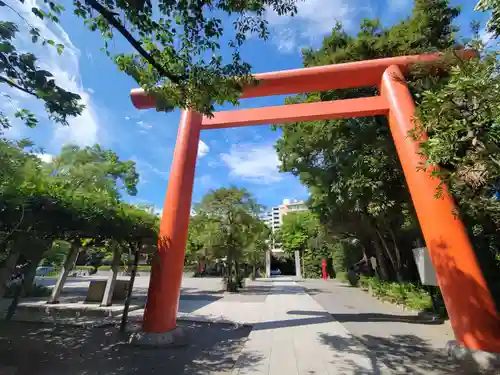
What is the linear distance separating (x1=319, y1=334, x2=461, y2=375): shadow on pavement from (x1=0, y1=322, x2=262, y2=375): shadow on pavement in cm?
185

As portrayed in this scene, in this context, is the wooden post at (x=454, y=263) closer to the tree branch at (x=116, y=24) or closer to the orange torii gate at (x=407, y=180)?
the orange torii gate at (x=407, y=180)

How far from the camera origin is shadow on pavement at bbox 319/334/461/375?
13.5ft

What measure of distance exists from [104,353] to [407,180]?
22.4ft

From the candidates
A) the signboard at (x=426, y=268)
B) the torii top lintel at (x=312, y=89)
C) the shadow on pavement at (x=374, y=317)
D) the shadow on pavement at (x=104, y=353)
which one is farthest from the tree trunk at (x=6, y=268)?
the signboard at (x=426, y=268)

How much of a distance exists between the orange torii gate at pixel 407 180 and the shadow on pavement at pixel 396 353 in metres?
0.59

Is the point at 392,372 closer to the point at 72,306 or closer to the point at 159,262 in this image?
the point at 159,262

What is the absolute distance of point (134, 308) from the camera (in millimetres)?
8773

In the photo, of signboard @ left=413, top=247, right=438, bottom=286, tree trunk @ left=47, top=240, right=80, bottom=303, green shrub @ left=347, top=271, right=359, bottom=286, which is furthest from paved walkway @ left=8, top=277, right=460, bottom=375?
green shrub @ left=347, top=271, right=359, bottom=286

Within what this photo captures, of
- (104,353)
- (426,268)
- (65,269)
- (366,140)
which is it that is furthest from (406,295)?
(65,269)

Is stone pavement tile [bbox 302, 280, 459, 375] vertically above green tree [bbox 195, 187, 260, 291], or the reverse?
green tree [bbox 195, 187, 260, 291]

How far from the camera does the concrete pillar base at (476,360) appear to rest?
391cm

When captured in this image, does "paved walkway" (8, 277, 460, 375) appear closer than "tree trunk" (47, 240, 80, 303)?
Yes

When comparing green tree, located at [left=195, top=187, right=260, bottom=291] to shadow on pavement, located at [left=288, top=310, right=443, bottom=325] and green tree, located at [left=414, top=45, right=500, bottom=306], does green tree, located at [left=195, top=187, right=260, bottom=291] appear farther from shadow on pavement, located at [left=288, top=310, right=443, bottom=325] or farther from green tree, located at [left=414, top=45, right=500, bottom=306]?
green tree, located at [left=414, top=45, right=500, bottom=306]

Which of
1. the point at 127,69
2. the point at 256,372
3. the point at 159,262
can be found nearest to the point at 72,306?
the point at 159,262
